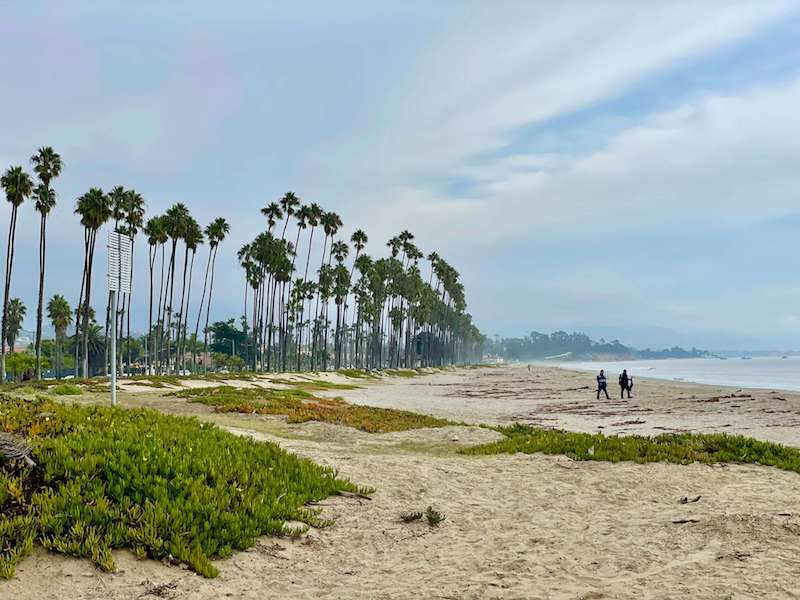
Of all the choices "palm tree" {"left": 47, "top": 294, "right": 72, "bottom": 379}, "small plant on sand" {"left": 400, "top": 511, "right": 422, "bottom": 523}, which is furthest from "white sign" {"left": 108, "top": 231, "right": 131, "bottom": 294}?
"palm tree" {"left": 47, "top": 294, "right": 72, "bottom": 379}

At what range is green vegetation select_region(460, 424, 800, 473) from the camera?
45.9 feet

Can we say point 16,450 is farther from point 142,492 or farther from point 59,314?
point 59,314

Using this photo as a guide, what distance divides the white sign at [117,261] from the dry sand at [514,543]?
8171 mm

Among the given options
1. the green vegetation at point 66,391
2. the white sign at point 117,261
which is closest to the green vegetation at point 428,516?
the white sign at point 117,261

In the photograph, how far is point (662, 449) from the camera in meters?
14.8

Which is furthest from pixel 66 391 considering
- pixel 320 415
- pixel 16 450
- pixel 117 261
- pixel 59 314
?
pixel 59 314

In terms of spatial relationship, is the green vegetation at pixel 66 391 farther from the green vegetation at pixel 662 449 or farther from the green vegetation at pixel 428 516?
the green vegetation at pixel 428 516

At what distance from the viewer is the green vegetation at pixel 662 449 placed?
13984 mm

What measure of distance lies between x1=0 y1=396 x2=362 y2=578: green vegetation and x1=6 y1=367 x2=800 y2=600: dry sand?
0.26m

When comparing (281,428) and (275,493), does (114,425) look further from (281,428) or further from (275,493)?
(281,428)

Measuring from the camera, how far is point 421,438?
1881 centimetres

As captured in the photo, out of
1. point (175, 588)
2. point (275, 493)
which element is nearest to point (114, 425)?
point (275, 493)

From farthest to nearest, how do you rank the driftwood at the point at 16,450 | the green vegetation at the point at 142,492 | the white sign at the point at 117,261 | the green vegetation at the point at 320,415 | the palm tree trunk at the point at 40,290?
the palm tree trunk at the point at 40,290 → the green vegetation at the point at 320,415 → the white sign at the point at 117,261 → the driftwood at the point at 16,450 → the green vegetation at the point at 142,492

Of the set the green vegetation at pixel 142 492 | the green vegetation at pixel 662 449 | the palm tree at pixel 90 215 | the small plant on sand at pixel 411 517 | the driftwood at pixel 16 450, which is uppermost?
the palm tree at pixel 90 215
